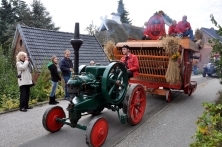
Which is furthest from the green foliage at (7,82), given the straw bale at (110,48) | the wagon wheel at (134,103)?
the wagon wheel at (134,103)

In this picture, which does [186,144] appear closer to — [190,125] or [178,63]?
[190,125]

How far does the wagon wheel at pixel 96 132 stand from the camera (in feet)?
9.16

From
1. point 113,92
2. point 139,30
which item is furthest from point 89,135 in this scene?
point 139,30

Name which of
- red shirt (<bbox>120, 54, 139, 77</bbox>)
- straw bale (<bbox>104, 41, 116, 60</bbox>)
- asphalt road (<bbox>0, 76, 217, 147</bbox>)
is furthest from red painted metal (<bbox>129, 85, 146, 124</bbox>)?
→ straw bale (<bbox>104, 41, 116, 60</bbox>)

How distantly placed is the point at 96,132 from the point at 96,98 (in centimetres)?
71

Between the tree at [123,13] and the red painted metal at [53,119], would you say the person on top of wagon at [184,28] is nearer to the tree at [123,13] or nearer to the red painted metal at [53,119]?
the red painted metal at [53,119]

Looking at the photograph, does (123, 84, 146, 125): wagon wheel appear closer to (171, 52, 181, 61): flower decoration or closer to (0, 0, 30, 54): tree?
(171, 52, 181, 61): flower decoration

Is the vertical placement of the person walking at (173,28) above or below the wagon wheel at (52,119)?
above

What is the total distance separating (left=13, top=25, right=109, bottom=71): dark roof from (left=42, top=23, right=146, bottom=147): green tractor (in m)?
4.32

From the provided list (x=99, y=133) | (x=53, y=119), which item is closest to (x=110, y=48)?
(x=53, y=119)

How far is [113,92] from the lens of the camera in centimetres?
377

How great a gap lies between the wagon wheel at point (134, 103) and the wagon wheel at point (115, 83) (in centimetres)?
16

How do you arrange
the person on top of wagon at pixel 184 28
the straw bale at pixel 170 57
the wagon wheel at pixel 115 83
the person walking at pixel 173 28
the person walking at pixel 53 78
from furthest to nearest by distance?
the person walking at pixel 173 28 < the person on top of wagon at pixel 184 28 < the person walking at pixel 53 78 < the straw bale at pixel 170 57 < the wagon wheel at pixel 115 83

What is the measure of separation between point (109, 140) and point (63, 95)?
146 inches
